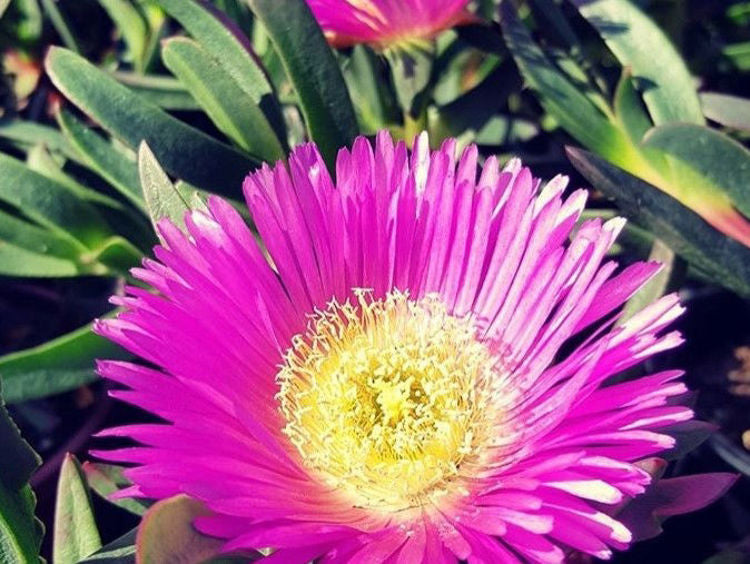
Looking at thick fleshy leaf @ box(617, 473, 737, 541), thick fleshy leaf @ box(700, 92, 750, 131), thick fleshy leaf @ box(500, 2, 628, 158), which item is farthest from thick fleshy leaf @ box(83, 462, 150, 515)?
thick fleshy leaf @ box(700, 92, 750, 131)

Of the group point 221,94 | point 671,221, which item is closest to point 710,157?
point 671,221

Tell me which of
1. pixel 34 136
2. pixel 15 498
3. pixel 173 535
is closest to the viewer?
pixel 173 535

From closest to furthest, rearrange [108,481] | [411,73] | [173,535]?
[173,535] → [108,481] → [411,73]

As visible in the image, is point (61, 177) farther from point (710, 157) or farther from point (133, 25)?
point (710, 157)

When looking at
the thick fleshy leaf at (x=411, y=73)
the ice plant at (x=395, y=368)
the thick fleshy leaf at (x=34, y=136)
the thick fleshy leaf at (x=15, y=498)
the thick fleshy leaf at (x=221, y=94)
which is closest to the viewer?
the ice plant at (x=395, y=368)

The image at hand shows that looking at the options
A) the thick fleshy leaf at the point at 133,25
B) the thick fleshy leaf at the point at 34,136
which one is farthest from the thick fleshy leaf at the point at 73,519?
the thick fleshy leaf at the point at 133,25

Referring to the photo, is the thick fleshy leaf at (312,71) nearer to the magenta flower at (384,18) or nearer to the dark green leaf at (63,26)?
the magenta flower at (384,18)
